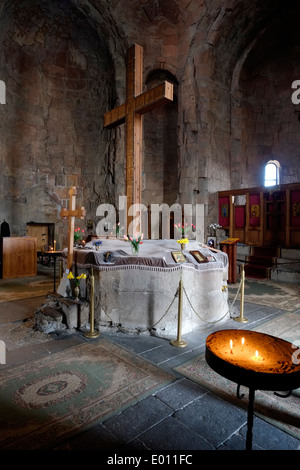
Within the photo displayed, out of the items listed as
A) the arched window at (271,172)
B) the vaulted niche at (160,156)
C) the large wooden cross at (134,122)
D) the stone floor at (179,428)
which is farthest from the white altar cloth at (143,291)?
the arched window at (271,172)

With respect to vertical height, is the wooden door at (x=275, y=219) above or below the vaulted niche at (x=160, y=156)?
below

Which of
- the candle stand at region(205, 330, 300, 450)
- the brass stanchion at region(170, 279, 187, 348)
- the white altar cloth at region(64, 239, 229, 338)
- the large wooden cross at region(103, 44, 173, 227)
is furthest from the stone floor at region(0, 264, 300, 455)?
the large wooden cross at region(103, 44, 173, 227)

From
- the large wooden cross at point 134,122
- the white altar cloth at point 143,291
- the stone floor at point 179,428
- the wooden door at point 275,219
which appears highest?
the large wooden cross at point 134,122

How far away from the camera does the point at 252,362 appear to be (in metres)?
2.08

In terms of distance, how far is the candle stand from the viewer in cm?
178

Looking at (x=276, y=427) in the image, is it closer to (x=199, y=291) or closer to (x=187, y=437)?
(x=187, y=437)

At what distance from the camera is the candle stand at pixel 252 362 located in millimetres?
1784

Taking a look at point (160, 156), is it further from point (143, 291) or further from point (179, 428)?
point (179, 428)

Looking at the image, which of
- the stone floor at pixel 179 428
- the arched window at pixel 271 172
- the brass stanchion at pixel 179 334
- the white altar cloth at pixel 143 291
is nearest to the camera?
the stone floor at pixel 179 428

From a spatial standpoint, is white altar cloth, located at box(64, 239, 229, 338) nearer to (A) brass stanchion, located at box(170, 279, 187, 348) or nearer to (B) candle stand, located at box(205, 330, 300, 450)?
(A) brass stanchion, located at box(170, 279, 187, 348)

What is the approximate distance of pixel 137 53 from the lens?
21.7 ft

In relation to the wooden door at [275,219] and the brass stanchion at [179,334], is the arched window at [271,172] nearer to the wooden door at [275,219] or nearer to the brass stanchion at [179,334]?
the wooden door at [275,219]

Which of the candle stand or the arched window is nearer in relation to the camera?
the candle stand

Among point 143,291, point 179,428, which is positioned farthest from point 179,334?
point 179,428
